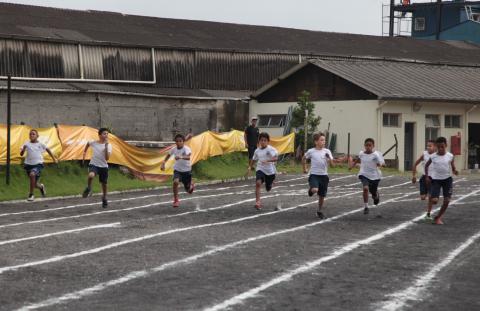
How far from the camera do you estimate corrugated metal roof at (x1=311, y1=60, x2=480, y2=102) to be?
134 ft

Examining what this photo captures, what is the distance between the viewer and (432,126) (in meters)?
42.9

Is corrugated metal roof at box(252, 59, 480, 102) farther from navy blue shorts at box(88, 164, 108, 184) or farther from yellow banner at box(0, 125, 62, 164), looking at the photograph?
navy blue shorts at box(88, 164, 108, 184)

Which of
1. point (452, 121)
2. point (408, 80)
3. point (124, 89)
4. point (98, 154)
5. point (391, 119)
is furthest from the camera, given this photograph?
point (452, 121)

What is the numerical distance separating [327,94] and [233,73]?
272 inches

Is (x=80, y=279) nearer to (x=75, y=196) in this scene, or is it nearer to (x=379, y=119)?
(x=75, y=196)

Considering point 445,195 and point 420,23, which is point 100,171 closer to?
point 445,195

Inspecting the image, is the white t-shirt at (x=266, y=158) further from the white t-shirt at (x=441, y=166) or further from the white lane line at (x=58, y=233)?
the white lane line at (x=58, y=233)

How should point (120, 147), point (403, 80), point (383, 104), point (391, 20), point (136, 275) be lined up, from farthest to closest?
1. point (391, 20)
2. point (403, 80)
3. point (383, 104)
4. point (120, 147)
5. point (136, 275)

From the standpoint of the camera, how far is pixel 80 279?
10391 mm

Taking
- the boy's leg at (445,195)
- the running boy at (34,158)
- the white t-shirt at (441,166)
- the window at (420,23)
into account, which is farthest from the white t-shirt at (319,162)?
the window at (420,23)

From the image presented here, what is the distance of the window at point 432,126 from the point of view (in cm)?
4275

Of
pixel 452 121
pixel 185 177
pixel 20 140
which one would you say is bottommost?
pixel 185 177

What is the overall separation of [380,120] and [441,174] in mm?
22854

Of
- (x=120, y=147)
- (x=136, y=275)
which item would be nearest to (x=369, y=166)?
(x=136, y=275)
